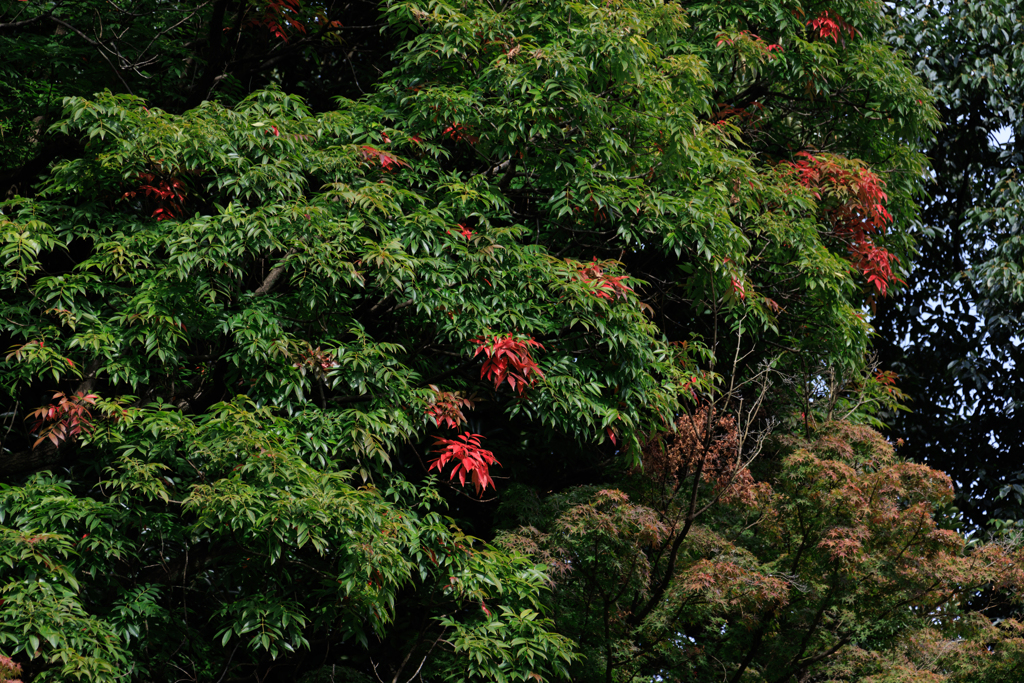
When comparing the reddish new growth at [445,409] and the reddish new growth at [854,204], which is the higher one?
the reddish new growth at [854,204]

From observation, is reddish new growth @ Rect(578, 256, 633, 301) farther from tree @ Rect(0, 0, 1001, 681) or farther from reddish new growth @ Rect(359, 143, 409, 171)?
reddish new growth @ Rect(359, 143, 409, 171)

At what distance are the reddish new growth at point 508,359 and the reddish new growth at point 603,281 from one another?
697 mm

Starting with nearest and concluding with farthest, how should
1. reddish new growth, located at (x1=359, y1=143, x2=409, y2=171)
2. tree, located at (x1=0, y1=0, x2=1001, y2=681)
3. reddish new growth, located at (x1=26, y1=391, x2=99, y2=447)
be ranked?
1. tree, located at (x1=0, y1=0, x2=1001, y2=681)
2. reddish new growth, located at (x1=26, y1=391, x2=99, y2=447)
3. reddish new growth, located at (x1=359, y1=143, x2=409, y2=171)

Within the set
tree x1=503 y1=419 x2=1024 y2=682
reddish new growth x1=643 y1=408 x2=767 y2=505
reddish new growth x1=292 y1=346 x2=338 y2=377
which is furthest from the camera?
reddish new growth x1=643 y1=408 x2=767 y2=505

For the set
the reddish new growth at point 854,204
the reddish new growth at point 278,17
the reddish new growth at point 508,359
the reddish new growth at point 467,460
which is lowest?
the reddish new growth at point 467,460

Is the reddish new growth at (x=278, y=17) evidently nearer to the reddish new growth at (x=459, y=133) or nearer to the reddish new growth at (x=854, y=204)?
the reddish new growth at (x=459, y=133)

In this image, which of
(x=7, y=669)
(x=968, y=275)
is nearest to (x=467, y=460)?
(x=7, y=669)

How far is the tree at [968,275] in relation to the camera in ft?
40.8

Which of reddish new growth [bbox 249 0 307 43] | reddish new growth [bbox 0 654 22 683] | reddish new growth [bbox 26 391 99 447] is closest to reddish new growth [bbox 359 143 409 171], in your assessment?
reddish new growth [bbox 249 0 307 43]

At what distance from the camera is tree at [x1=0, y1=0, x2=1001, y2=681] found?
19.0 feet

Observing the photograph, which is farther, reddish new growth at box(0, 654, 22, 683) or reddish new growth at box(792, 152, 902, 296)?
reddish new growth at box(792, 152, 902, 296)

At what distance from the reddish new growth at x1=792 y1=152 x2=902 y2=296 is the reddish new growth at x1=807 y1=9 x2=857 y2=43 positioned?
1.27 metres

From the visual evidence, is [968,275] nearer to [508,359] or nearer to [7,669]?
[508,359]

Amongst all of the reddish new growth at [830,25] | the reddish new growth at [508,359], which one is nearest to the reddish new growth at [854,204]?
the reddish new growth at [830,25]
